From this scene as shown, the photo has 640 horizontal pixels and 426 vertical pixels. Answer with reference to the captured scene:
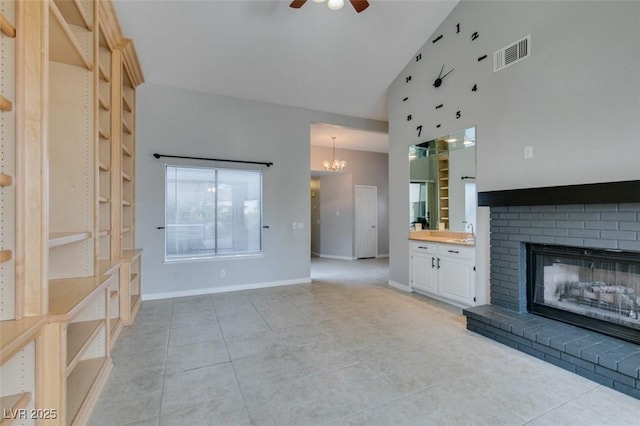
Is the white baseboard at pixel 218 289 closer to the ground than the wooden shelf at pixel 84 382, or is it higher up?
closer to the ground

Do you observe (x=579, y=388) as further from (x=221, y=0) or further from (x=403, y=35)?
(x=221, y=0)

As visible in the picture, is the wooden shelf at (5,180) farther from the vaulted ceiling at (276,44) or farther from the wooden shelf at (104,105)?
the vaulted ceiling at (276,44)

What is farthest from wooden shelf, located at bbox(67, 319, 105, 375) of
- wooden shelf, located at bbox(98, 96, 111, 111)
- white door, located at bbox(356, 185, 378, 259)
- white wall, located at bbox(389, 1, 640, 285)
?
white door, located at bbox(356, 185, 378, 259)

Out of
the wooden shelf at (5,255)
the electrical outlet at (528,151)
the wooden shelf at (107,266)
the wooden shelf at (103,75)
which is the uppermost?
the wooden shelf at (103,75)

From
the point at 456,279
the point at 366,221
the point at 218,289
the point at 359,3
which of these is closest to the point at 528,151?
the point at 456,279

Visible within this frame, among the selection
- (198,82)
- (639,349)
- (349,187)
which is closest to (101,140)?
(198,82)

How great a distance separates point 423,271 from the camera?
450cm

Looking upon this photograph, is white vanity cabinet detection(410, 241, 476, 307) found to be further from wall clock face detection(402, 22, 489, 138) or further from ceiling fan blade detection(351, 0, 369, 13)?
ceiling fan blade detection(351, 0, 369, 13)

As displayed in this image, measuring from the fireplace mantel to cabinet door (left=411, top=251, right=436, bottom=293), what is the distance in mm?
1246

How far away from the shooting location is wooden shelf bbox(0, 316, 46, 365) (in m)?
1.19

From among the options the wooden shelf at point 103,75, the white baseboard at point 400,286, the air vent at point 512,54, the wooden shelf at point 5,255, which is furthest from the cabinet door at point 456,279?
the wooden shelf at point 103,75

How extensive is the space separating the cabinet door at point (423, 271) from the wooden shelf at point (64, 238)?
13.3ft

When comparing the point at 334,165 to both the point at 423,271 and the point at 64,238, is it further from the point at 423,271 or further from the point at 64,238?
the point at 64,238

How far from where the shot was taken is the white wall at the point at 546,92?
8.16 ft
